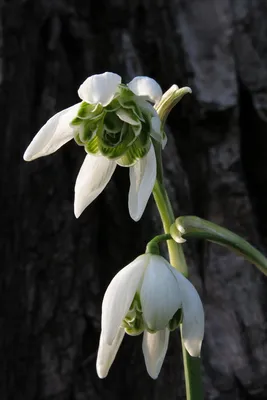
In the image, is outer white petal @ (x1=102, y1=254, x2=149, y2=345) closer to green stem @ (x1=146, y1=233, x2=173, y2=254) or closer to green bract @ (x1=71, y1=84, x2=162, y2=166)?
green stem @ (x1=146, y1=233, x2=173, y2=254)

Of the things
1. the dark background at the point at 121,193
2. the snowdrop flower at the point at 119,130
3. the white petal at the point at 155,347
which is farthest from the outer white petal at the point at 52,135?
the dark background at the point at 121,193

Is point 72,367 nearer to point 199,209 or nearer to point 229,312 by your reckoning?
point 229,312

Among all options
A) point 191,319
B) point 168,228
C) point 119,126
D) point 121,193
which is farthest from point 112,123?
point 121,193

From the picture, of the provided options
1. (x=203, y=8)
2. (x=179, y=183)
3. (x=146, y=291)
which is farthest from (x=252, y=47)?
(x=146, y=291)

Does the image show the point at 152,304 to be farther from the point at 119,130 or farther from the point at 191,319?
the point at 119,130

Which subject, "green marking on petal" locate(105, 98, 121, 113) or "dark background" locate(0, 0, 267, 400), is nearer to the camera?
"green marking on petal" locate(105, 98, 121, 113)

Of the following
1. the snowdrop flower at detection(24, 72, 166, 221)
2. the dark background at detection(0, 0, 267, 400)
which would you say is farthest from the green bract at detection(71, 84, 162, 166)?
the dark background at detection(0, 0, 267, 400)
